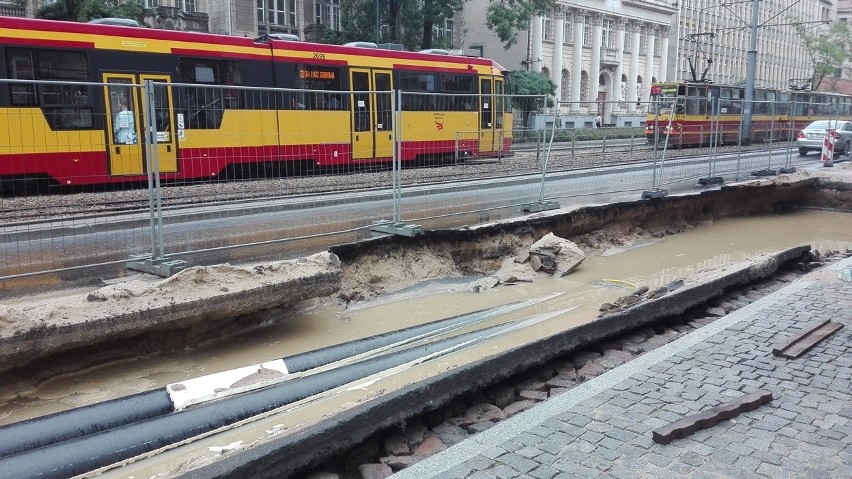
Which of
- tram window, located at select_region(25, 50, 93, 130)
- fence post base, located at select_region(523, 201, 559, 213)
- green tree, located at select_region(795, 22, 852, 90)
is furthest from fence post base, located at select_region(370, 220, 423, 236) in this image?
green tree, located at select_region(795, 22, 852, 90)

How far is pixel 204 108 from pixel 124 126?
2434 mm

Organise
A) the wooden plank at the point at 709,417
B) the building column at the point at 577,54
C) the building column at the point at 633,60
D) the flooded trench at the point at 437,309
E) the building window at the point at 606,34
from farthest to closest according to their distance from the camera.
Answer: the building column at the point at 633,60 → the building window at the point at 606,34 → the building column at the point at 577,54 → the flooded trench at the point at 437,309 → the wooden plank at the point at 709,417

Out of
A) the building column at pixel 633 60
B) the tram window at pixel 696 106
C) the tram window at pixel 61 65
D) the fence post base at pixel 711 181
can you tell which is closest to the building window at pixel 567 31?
the building column at pixel 633 60

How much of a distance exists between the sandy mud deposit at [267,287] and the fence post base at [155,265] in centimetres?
35

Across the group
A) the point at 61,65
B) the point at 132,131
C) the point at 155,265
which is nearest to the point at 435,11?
the point at 61,65

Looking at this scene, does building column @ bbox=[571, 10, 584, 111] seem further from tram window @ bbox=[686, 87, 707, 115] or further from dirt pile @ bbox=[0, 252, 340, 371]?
dirt pile @ bbox=[0, 252, 340, 371]

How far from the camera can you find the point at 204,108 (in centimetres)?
1020

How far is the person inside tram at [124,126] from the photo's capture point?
7.45 meters

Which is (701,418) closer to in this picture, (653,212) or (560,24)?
(653,212)

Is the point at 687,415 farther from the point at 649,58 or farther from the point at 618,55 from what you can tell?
the point at 649,58

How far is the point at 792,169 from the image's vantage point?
1733 cm

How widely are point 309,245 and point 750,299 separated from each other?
5098 mm

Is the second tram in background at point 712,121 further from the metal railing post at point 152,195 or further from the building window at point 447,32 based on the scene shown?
the building window at point 447,32

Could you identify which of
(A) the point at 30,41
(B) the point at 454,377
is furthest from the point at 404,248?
(A) the point at 30,41
